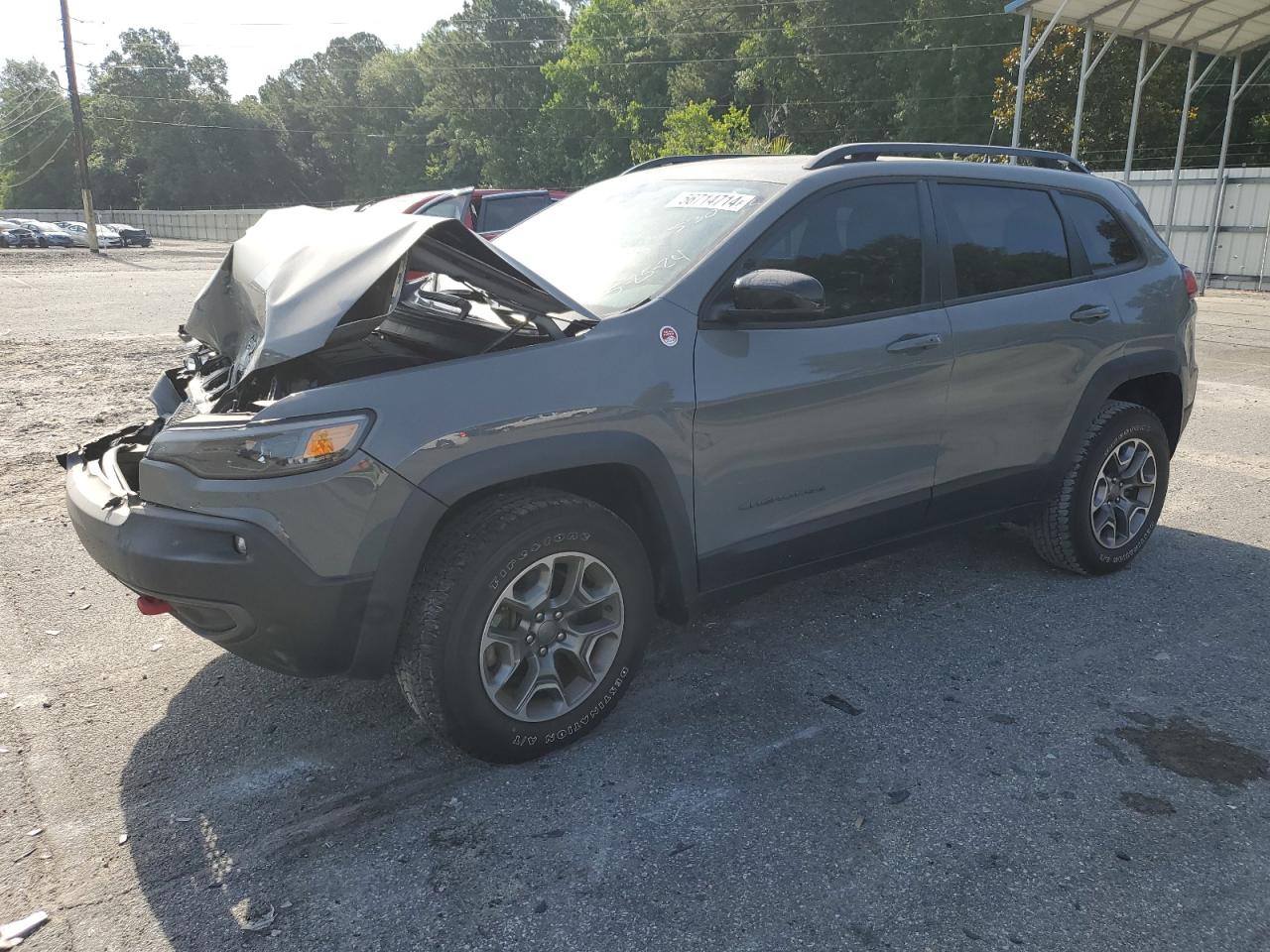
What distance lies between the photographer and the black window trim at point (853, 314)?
3242mm

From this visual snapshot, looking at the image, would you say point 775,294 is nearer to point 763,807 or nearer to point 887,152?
point 887,152

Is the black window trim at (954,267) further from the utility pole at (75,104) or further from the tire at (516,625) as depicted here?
the utility pole at (75,104)

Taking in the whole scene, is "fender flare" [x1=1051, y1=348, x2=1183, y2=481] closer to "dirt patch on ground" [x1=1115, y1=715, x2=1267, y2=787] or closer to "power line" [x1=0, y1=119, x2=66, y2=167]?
"dirt patch on ground" [x1=1115, y1=715, x2=1267, y2=787]

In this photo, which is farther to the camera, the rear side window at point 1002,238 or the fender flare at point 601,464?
the rear side window at point 1002,238

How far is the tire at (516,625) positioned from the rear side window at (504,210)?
9900mm

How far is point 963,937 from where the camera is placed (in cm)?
237

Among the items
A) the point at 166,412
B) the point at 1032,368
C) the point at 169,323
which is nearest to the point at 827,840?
the point at 1032,368

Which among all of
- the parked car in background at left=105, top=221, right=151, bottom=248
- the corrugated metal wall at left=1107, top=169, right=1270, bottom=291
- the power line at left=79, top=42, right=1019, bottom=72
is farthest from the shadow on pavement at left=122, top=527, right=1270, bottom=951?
the parked car in background at left=105, top=221, right=151, bottom=248

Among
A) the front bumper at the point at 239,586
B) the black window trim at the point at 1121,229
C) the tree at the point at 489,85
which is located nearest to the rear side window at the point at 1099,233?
the black window trim at the point at 1121,229

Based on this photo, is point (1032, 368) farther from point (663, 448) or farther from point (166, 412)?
point (166, 412)

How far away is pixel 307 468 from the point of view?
260cm

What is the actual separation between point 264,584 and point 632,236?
1883 mm

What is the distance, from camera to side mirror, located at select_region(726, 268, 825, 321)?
3133mm

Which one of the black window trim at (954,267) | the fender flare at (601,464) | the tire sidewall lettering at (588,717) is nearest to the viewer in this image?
the fender flare at (601,464)
